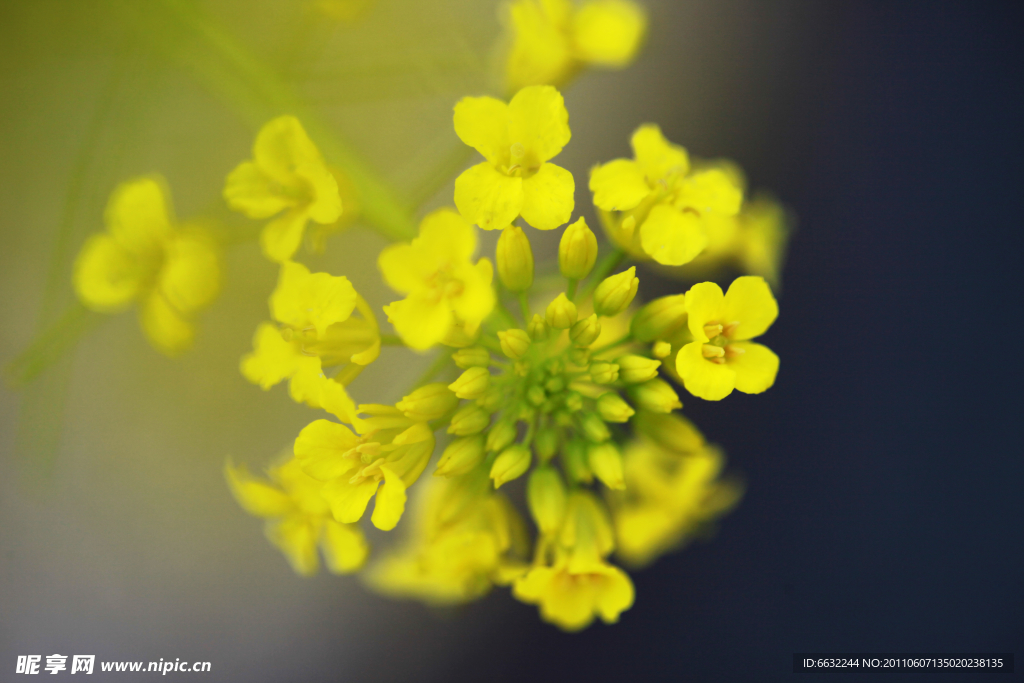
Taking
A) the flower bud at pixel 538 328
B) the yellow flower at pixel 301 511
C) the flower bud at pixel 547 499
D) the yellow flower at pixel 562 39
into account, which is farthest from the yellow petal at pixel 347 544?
the yellow flower at pixel 562 39

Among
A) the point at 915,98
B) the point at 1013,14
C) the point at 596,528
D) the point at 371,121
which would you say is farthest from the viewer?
the point at 915,98

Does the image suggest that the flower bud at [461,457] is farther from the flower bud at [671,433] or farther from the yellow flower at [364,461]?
the flower bud at [671,433]

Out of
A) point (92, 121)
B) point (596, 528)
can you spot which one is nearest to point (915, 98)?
point (596, 528)

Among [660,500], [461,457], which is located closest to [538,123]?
[461,457]

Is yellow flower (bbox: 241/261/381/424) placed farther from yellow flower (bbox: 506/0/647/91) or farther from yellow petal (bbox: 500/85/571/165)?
yellow flower (bbox: 506/0/647/91)

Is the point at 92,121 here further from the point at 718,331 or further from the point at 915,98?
the point at 915,98

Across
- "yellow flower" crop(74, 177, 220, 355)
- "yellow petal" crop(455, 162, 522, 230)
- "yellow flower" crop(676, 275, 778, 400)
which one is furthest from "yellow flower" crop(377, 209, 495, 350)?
"yellow flower" crop(74, 177, 220, 355)
